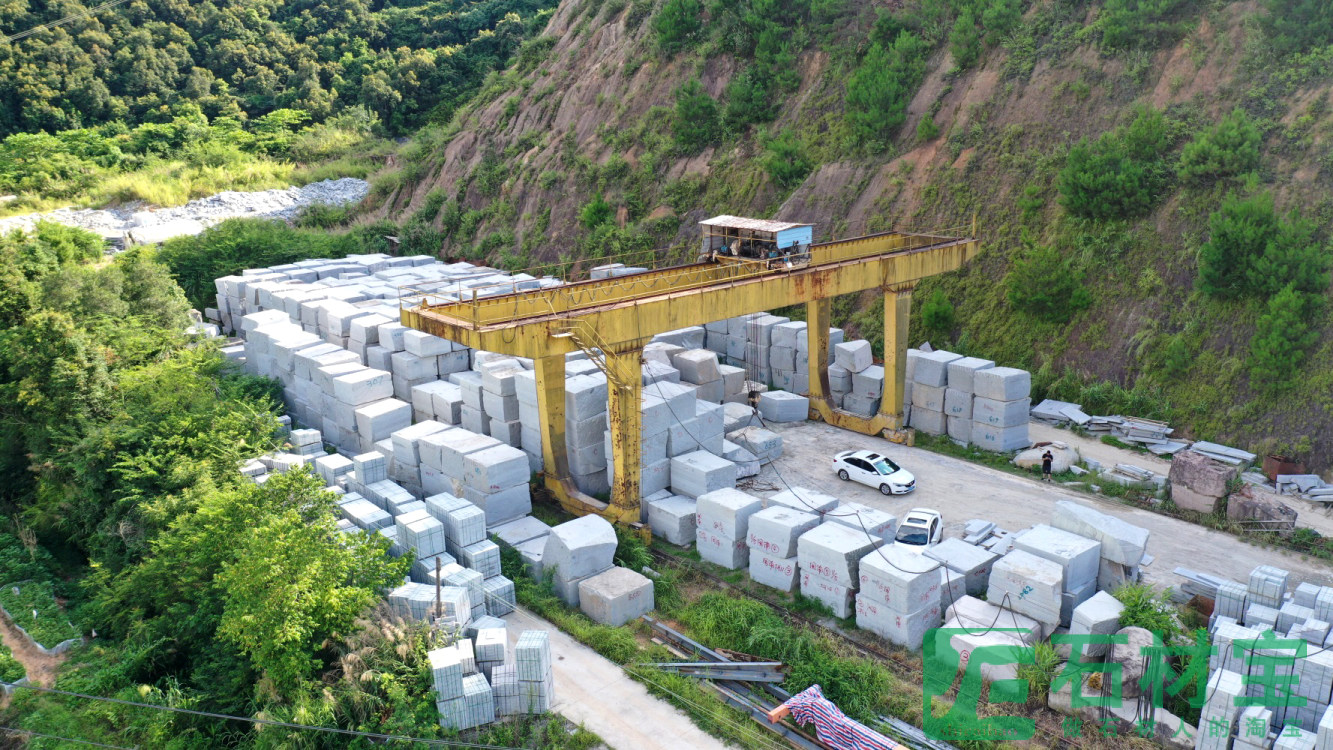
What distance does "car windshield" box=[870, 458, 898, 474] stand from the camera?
65.0 ft

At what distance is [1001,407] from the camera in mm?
21312

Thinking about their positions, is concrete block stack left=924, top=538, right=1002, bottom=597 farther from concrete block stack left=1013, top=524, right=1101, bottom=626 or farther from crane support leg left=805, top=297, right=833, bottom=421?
crane support leg left=805, top=297, right=833, bottom=421

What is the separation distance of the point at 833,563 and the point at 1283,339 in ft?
43.3

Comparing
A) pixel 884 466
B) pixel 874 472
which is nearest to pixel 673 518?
pixel 874 472

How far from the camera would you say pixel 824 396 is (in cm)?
2439

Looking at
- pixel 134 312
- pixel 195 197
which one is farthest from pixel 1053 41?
pixel 195 197

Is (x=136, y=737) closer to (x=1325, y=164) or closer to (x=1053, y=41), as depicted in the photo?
(x=1325, y=164)

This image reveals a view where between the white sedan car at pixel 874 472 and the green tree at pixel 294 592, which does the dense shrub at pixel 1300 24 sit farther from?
the green tree at pixel 294 592

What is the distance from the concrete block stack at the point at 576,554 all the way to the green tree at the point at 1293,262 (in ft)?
54.4

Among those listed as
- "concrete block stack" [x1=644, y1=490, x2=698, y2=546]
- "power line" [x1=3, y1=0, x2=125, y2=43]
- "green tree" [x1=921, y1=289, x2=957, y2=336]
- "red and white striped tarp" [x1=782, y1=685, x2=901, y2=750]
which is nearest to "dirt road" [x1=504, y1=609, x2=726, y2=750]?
"red and white striped tarp" [x1=782, y1=685, x2=901, y2=750]

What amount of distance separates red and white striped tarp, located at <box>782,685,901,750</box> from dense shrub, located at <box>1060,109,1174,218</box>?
18.4 meters

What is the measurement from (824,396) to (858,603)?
10306mm

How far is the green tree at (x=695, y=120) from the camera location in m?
36.8

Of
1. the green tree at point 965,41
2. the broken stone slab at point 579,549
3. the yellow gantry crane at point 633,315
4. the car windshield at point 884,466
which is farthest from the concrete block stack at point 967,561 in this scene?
the green tree at point 965,41
